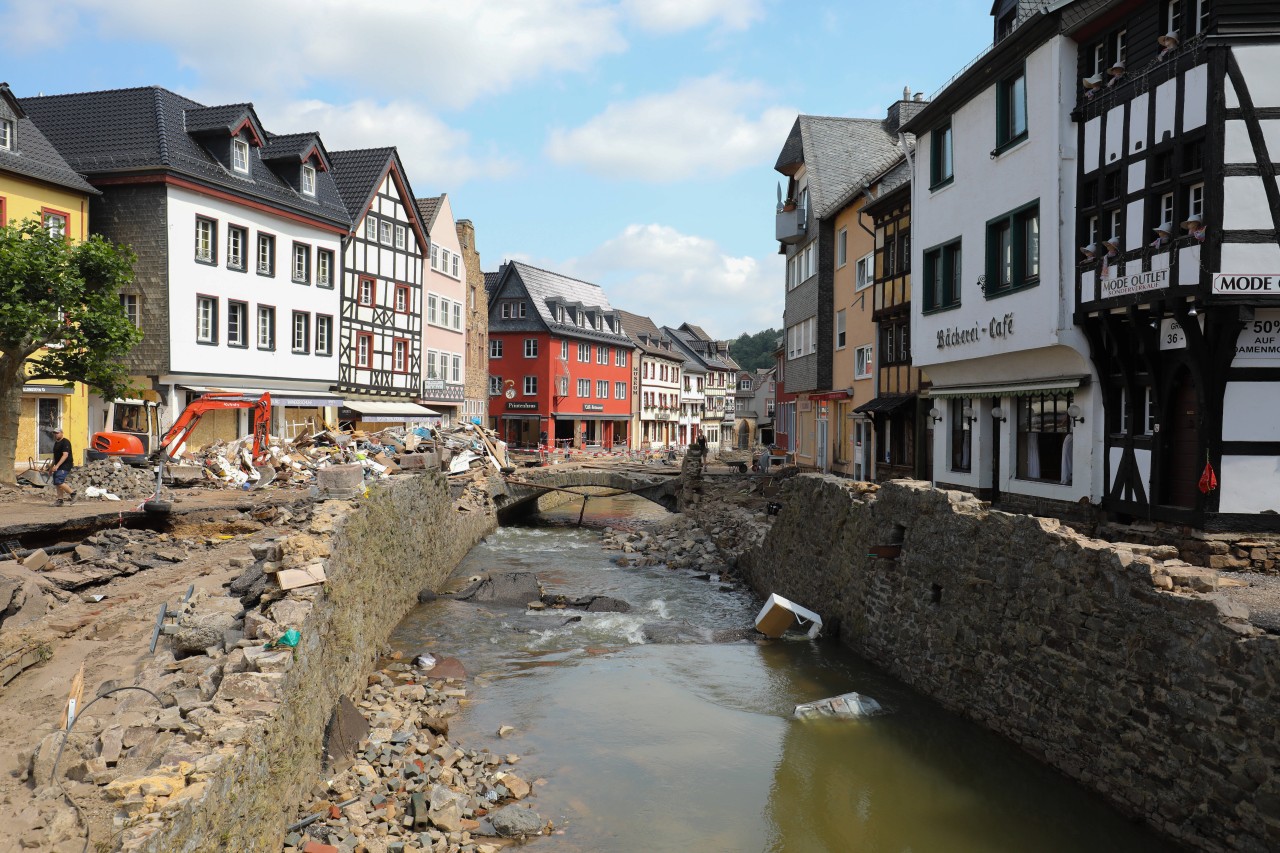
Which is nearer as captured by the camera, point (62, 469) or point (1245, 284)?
point (1245, 284)

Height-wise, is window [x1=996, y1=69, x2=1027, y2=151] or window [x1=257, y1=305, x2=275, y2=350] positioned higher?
window [x1=996, y1=69, x2=1027, y2=151]

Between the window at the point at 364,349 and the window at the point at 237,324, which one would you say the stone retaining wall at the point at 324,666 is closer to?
the window at the point at 237,324

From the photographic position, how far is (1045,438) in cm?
1814

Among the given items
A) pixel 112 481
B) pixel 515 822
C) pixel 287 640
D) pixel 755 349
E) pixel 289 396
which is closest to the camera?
pixel 287 640

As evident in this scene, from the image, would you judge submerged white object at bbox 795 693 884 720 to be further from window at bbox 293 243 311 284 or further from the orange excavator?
window at bbox 293 243 311 284

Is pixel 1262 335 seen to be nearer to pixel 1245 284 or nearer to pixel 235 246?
pixel 1245 284

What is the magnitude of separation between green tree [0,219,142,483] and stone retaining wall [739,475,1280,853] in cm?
1787

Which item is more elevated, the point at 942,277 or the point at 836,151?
the point at 836,151

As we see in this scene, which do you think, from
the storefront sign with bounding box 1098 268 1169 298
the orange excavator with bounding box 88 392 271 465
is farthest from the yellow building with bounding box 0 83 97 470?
the storefront sign with bounding box 1098 268 1169 298

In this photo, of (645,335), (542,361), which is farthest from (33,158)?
(645,335)

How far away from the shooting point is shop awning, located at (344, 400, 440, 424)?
36.4 metres

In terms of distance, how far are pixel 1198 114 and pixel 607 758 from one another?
12.3m

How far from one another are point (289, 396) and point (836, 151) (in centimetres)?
2185

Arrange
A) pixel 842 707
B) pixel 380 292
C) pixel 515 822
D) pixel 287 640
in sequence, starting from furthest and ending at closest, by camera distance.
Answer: pixel 380 292
pixel 842 707
pixel 515 822
pixel 287 640
